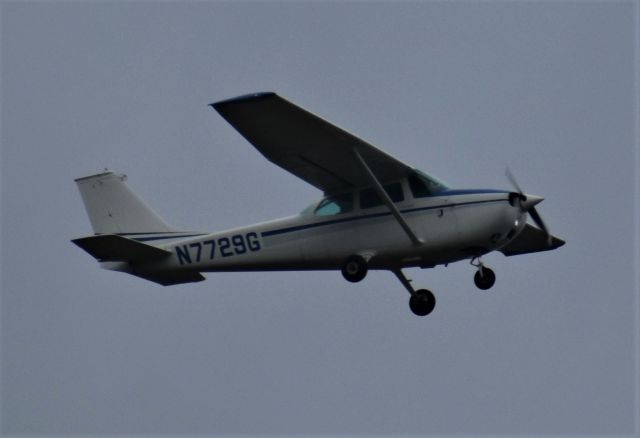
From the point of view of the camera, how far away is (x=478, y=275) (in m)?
19.0

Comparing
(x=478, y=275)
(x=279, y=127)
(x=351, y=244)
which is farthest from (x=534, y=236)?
(x=279, y=127)

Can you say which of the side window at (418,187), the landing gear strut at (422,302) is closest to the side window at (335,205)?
the side window at (418,187)

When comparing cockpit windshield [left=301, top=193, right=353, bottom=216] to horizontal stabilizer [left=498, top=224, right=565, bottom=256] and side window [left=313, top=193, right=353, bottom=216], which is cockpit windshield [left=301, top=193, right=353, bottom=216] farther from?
horizontal stabilizer [left=498, top=224, right=565, bottom=256]

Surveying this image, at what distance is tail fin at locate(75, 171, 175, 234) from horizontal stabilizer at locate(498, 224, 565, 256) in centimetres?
592

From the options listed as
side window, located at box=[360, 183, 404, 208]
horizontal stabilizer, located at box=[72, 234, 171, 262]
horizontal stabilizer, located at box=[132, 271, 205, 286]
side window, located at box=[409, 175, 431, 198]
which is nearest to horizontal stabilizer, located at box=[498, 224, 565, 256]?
side window, located at box=[409, 175, 431, 198]

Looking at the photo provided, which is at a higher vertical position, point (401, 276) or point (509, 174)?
point (509, 174)

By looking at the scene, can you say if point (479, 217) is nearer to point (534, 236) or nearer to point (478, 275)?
point (478, 275)

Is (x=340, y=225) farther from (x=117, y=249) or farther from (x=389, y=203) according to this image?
(x=117, y=249)

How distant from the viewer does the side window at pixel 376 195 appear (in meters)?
19.0

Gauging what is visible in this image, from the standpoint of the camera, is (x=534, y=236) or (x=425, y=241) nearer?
(x=425, y=241)

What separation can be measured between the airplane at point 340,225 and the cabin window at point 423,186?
0.01 metres

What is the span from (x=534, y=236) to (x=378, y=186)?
11.9 feet

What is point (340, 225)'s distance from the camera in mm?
19141

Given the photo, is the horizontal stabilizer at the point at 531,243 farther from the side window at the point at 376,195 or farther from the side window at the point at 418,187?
the side window at the point at 376,195
